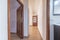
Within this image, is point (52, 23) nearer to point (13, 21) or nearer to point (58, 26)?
point (58, 26)

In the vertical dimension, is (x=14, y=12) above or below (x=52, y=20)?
A: above

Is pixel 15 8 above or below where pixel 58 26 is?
above

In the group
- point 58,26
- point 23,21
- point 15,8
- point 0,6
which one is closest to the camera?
point 0,6

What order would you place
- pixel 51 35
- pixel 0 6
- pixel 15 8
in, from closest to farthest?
pixel 0 6 < pixel 51 35 < pixel 15 8

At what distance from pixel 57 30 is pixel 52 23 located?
272 mm

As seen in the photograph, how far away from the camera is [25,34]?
6117 millimetres

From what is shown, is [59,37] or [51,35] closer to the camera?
[59,37]

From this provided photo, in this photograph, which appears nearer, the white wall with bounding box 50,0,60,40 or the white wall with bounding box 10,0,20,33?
the white wall with bounding box 50,0,60,40

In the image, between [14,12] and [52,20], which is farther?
[14,12]

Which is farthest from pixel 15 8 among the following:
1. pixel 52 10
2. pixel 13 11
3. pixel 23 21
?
pixel 52 10

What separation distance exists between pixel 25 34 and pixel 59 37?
335cm

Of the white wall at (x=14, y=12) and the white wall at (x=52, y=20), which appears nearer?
the white wall at (x=52, y=20)

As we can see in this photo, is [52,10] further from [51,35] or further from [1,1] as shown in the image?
[1,1]

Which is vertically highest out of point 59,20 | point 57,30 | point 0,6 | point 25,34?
point 0,6
